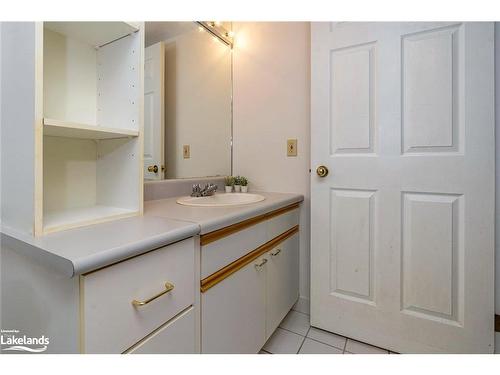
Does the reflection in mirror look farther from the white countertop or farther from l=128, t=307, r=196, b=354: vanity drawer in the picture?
l=128, t=307, r=196, b=354: vanity drawer

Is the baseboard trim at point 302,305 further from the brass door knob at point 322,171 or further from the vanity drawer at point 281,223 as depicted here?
the brass door knob at point 322,171

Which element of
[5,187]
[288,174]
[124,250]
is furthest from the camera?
[288,174]

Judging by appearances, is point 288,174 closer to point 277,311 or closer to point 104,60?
point 277,311

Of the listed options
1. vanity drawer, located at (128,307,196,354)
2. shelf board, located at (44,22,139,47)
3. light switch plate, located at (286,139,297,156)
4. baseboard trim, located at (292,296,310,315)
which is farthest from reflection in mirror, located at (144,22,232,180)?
baseboard trim, located at (292,296,310,315)

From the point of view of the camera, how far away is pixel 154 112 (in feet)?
4.47

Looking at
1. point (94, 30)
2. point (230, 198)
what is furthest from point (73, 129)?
point (230, 198)

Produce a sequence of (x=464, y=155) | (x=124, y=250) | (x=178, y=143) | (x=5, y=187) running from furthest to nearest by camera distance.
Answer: (x=178, y=143) < (x=464, y=155) < (x=5, y=187) < (x=124, y=250)

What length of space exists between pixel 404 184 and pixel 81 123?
1375 mm

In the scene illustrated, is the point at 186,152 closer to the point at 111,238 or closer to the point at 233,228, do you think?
the point at 233,228

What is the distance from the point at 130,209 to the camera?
95cm

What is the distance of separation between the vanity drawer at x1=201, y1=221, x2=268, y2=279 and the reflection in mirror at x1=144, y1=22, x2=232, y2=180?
621mm

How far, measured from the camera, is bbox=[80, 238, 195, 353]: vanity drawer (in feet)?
1.76
